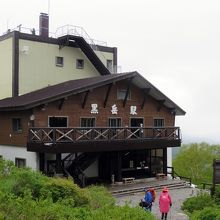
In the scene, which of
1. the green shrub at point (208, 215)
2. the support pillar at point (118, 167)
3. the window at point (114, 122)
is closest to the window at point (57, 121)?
the window at point (114, 122)

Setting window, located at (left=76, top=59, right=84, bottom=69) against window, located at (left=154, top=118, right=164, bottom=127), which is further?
window, located at (left=76, top=59, right=84, bottom=69)

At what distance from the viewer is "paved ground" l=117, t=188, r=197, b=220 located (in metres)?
18.8

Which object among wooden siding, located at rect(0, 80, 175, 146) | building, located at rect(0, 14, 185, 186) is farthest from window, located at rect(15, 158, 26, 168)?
wooden siding, located at rect(0, 80, 175, 146)

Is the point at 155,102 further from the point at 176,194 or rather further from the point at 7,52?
the point at 7,52

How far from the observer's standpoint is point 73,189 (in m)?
14.5

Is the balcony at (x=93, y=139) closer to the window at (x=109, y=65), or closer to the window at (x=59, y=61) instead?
the window at (x=59, y=61)

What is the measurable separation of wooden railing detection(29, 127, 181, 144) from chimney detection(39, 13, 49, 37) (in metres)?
11.0

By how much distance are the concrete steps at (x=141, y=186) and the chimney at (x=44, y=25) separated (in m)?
14.1

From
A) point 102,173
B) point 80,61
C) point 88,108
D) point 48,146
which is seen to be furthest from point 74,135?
point 80,61

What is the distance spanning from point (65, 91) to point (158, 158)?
9.67 m

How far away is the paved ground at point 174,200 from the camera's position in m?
18.8

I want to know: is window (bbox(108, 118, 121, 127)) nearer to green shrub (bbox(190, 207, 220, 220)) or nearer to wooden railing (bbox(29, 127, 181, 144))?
wooden railing (bbox(29, 127, 181, 144))

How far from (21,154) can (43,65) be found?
8564 millimetres

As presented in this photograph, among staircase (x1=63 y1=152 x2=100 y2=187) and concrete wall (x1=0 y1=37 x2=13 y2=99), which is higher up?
concrete wall (x1=0 y1=37 x2=13 y2=99)
